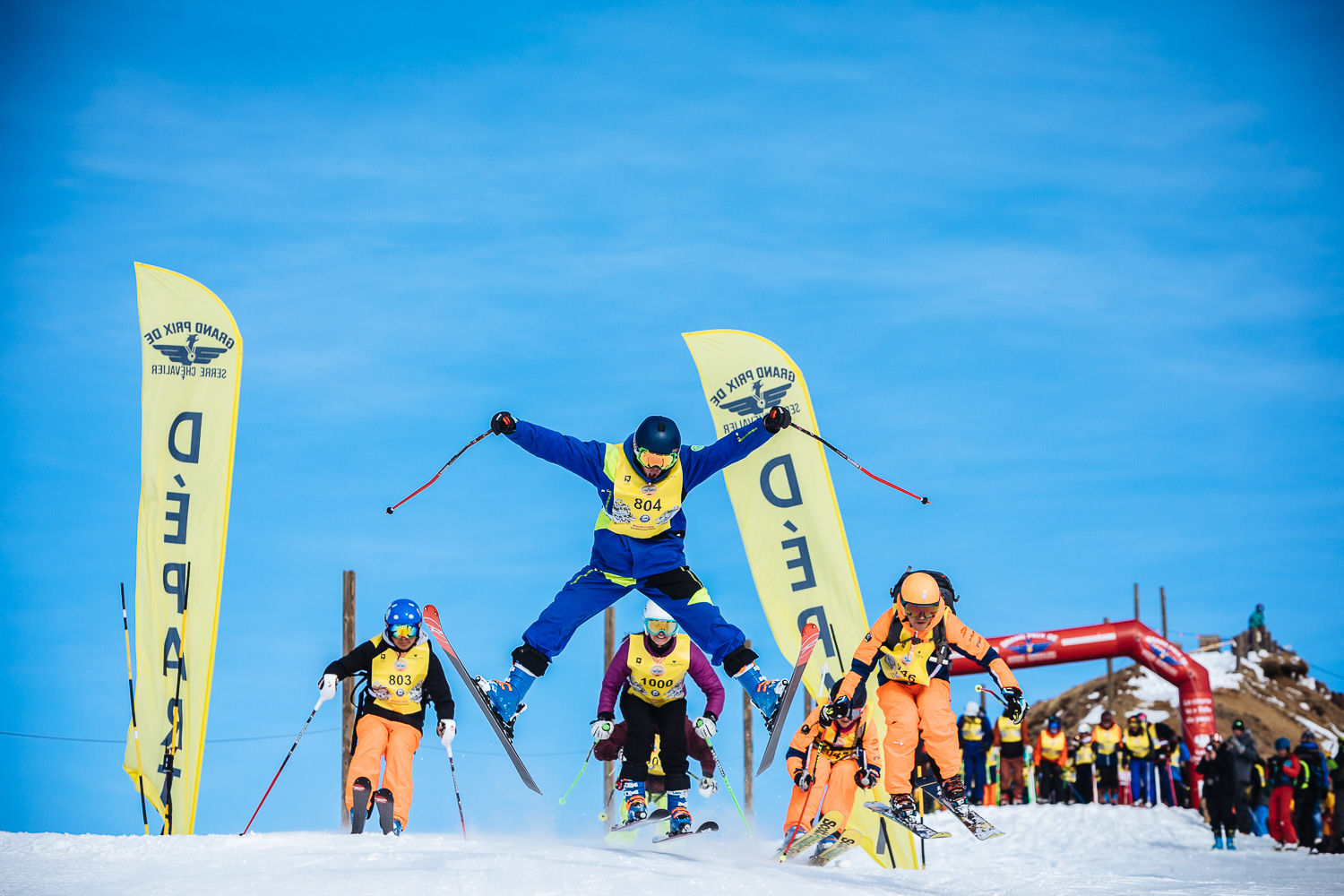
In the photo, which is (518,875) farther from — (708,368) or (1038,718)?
(1038,718)

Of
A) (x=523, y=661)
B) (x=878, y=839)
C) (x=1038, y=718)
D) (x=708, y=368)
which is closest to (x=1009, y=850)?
(x=878, y=839)

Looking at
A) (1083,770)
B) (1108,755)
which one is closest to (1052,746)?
(1083,770)

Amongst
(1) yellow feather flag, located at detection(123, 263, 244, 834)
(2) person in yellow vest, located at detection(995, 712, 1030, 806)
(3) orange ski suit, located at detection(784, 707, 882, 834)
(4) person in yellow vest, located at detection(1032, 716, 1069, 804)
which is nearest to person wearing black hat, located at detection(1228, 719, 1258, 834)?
(2) person in yellow vest, located at detection(995, 712, 1030, 806)

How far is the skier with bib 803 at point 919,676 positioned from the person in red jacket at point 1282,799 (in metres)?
7.86

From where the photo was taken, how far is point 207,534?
12750 mm

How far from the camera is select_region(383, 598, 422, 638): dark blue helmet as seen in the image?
990cm

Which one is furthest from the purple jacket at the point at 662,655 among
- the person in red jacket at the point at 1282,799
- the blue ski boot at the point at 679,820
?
the person in red jacket at the point at 1282,799

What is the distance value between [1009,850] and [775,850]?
578 cm

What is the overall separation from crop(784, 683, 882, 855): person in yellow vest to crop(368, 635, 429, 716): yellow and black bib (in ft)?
10.3

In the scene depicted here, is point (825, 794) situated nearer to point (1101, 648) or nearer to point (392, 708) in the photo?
point (392, 708)

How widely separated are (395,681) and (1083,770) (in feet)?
46.9

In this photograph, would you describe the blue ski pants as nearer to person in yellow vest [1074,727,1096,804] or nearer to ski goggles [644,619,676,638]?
ski goggles [644,619,676,638]

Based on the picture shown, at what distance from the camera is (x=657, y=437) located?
27.2 feet

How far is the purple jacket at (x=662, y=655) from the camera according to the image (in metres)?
10.4
